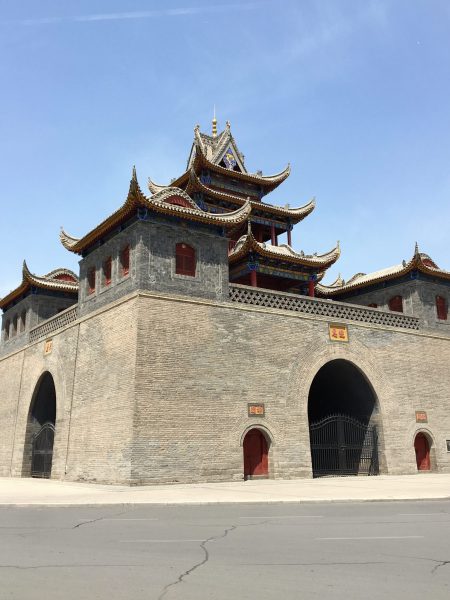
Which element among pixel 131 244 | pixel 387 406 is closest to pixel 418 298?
pixel 387 406

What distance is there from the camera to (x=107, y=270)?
18.2 metres

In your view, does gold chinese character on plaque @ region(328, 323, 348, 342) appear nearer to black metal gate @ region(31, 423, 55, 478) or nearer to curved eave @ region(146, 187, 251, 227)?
curved eave @ region(146, 187, 251, 227)

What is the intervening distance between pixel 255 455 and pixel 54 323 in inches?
362

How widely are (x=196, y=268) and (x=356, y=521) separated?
1041 centimetres

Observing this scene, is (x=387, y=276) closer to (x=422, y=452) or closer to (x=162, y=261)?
(x=422, y=452)

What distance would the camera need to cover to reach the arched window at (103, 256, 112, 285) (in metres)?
18.1

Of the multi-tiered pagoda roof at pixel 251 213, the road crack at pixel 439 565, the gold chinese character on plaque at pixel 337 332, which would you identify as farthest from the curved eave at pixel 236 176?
the road crack at pixel 439 565

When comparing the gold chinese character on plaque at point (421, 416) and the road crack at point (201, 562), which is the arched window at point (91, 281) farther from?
the road crack at point (201, 562)

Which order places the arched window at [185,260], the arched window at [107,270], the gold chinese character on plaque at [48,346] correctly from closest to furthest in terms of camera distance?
the arched window at [185,260] → the arched window at [107,270] → the gold chinese character on plaque at [48,346]

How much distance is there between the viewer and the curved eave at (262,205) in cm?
2547

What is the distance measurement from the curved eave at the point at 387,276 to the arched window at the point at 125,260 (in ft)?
35.5

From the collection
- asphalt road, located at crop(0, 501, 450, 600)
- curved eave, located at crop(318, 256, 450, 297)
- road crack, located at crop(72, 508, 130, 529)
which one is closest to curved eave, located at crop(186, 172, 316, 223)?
curved eave, located at crop(318, 256, 450, 297)

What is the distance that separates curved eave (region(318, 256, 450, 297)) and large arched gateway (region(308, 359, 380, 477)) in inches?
188

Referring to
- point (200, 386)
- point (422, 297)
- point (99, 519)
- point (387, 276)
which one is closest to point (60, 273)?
point (200, 386)
